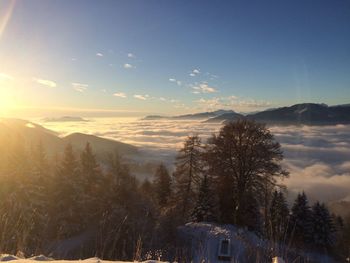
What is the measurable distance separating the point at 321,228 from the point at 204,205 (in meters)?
14.7

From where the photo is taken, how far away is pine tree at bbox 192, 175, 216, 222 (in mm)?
26938

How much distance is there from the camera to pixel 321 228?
33594 mm

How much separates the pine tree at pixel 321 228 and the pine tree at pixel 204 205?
13119 millimetres

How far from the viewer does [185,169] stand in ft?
93.2

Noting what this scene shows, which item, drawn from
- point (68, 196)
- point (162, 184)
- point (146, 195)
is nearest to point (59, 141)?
point (162, 184)

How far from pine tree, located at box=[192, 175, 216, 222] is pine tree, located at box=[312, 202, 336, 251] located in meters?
13.1

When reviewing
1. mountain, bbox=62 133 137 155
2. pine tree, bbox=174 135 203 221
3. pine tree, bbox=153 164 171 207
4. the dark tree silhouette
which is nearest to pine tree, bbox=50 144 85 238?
pine tree, bbox=174 135 203 221

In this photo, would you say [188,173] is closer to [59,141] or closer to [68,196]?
[68,196]

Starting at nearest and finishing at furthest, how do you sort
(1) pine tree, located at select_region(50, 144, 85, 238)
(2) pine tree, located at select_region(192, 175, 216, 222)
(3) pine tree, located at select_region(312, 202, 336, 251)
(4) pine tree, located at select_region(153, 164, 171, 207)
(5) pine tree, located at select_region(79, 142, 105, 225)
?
1. (1) pine tree, located at select_region(50, 144, 85, 238)
2. (5) pine tree, located at select_region(79, 142, 105, 225)
3. (2) pine tree, located at select_region(192, 175, 216, 222)
4. (3) pine tree, located at select_region(312, 202, 336, 251)
5. (4) pine tree, located at select_region(153, 164, 171, 207)

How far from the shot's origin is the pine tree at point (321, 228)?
108 ft

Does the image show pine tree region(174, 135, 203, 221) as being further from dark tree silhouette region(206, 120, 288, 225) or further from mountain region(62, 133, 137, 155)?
mountain region(62, 133, 137, 155)

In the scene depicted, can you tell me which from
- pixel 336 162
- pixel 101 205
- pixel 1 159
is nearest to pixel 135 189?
pixel 101 205

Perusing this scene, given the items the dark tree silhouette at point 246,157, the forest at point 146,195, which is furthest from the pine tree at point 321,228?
the dark tree silhouette at point 246,157

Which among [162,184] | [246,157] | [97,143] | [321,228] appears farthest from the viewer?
[97,143]
